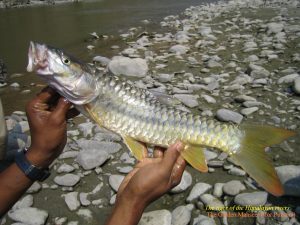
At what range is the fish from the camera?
353cm

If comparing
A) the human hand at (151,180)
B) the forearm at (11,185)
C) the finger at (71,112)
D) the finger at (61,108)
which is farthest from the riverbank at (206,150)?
the finger at (61,108)

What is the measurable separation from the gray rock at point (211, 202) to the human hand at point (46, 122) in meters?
2.10

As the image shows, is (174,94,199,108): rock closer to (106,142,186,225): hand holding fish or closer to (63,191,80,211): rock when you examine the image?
(63,191,80,211): rock

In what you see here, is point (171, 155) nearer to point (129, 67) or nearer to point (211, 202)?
point (211, 202)

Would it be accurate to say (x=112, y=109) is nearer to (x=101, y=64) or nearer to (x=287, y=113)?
(x=287, y=113)

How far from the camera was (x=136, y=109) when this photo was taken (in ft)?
12.6

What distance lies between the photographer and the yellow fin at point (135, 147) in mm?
3779

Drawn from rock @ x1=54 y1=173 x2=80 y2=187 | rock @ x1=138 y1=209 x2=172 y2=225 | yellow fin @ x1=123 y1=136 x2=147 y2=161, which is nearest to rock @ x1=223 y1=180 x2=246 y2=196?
rock @ x1=138 y1=209 x2=172 y2=225

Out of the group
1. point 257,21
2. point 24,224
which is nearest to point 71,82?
point 24,224

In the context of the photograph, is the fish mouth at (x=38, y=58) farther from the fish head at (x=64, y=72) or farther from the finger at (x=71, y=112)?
the finger at (x=71, y=112)

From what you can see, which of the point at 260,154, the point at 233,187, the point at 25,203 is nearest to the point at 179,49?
the point at 233,187

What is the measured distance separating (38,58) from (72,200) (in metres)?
2.41

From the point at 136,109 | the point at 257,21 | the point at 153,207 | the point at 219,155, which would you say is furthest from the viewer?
the point at 257,21

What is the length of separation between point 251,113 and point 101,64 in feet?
18.9
